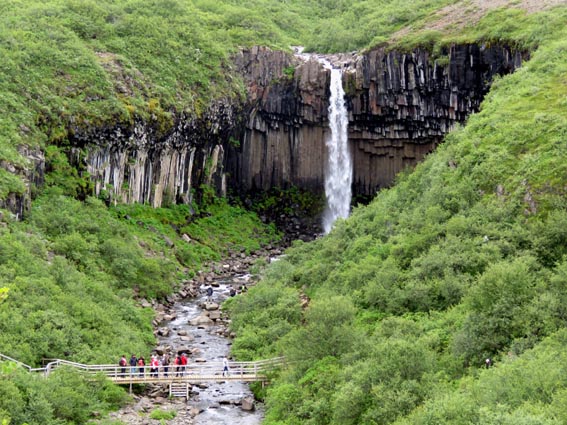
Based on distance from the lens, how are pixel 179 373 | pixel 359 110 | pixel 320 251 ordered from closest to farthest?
pixel 179 373 < pixel 320 251 < pixel 359 110

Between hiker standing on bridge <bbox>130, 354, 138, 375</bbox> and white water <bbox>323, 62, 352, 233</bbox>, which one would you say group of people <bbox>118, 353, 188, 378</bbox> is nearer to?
hiker standing on bridge <bbox>130, 354, 138, 375</bbox>

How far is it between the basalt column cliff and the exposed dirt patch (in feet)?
17.7

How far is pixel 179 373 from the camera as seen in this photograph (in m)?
40.5

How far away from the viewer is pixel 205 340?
49625mm

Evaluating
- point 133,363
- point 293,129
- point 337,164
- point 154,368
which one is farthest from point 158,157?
point 154,368

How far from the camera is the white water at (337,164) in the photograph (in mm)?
81812

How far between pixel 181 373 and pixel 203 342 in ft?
28.3

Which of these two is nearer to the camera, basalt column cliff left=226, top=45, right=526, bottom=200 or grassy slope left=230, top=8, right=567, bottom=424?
grassy slope left=230, top=8, right=567, bottom=424

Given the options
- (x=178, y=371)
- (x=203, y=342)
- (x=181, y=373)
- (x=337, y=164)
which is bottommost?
(x=203, y=342)

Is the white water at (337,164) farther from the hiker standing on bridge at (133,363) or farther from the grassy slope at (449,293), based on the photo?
the hiker standing on bridge at (133,363)

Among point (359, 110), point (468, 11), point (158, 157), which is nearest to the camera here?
point (158, 157)

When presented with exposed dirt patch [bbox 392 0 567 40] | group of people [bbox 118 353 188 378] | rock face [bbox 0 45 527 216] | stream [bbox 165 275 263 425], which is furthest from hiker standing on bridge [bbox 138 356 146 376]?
exposed dirt patch [bbox 392 0 567 40]

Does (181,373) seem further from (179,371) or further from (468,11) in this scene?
(468,11)

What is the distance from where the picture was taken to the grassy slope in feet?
98.1
